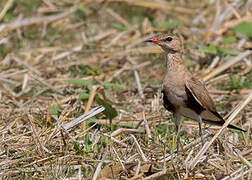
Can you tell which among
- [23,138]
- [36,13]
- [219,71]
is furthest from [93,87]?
[36,13]

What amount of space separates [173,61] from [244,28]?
2876 mm

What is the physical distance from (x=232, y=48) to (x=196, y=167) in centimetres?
325

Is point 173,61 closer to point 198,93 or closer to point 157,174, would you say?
point 198,93

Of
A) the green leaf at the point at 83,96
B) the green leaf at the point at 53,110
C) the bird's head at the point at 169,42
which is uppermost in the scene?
the bird's head at the point at 169,42

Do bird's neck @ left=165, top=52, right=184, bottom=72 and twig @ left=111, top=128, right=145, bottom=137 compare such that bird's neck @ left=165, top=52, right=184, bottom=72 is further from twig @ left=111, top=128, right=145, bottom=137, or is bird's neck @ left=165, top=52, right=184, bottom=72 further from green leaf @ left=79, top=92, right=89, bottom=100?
green leaf @ left=79, top=92, right=89, bottom=100

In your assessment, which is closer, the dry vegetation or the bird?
the dry vegetation

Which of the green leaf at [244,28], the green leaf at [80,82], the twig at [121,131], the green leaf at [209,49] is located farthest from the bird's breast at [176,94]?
the green leaf at [244,28]

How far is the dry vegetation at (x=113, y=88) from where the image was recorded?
144 inches

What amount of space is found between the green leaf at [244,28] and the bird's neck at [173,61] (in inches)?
106

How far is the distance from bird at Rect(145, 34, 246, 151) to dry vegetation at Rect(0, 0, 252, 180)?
20 cm

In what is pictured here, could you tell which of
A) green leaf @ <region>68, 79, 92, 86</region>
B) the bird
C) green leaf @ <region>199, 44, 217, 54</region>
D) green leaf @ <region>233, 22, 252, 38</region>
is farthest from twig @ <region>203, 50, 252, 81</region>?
the bird

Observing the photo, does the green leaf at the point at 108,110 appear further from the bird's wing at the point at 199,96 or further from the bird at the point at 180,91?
the bird's wing at the point at 199,96

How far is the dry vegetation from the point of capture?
3.66 meters

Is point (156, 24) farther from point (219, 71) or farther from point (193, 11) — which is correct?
point (219, 71)
